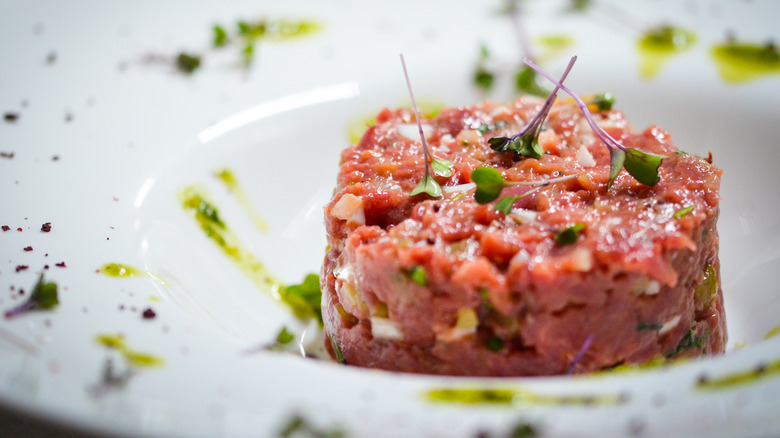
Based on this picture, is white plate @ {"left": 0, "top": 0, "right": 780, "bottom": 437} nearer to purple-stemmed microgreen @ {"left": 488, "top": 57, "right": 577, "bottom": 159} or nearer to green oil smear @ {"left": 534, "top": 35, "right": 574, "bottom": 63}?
green oil smear @ {"left": 534, "top": 35, "right": 574, "bottom": 63}

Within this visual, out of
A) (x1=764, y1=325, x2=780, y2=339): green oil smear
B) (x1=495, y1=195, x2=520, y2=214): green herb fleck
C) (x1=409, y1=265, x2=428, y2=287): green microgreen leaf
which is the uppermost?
(x1=495, y1=195, x2=520, y2=214): green herb fleck

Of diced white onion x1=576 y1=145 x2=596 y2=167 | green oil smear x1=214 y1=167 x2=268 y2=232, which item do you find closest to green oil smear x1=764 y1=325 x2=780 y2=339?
diced white onion x1=576 y1=145 x2=596 y2=167

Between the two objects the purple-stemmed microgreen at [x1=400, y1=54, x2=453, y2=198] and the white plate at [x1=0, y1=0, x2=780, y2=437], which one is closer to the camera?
the white plate at [x1=0, y1=0, x2=780, y2=437]

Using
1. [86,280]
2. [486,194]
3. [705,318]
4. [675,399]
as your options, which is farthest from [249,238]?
[675,399]

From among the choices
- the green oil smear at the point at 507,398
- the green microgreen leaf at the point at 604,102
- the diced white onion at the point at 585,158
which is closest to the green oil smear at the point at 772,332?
the diced white onion at the point at 585,158

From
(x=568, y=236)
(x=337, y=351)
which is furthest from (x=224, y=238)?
(x=568, y=236)

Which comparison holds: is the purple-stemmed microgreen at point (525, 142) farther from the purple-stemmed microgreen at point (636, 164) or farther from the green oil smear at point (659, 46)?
the green oil smear at point (659, 46)
